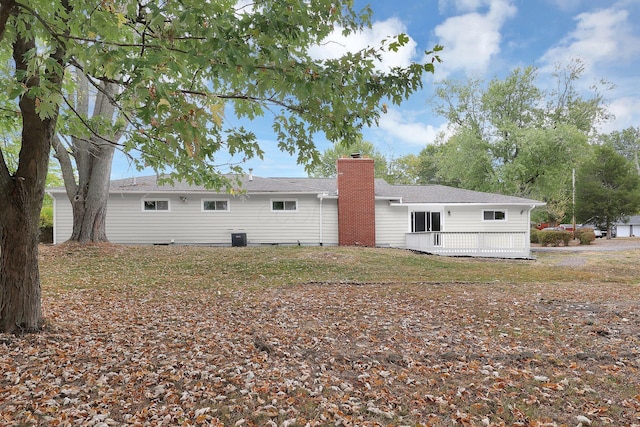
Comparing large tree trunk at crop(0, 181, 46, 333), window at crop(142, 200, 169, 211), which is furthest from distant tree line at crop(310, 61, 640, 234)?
large tree trunk at crop(0, 181, 46, 333)

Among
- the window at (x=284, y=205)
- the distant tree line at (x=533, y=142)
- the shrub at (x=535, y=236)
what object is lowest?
the shrub at (x=535, y=236)

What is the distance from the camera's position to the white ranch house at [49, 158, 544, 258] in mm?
16984

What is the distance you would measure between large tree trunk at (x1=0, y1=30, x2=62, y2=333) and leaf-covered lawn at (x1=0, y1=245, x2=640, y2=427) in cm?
36

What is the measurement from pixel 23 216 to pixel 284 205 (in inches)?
545

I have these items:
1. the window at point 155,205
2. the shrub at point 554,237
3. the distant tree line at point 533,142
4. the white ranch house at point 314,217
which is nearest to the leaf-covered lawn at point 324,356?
the white ranch house at point 314,217

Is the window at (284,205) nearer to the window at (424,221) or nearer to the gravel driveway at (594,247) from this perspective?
the window at (424,221)

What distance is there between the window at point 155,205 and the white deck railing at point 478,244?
1216cm

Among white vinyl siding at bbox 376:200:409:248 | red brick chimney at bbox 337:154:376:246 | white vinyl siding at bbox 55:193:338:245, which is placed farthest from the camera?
white vinyl siding at bbox 376:200:409:248

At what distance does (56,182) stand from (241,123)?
25476 millimetres

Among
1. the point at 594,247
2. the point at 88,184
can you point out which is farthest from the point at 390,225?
the point at 594,247

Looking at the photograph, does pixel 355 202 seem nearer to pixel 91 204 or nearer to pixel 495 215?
pixel 495 215

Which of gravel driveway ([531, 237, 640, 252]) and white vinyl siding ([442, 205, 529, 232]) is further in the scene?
gravel driveway ([531, 237, 640, 252])

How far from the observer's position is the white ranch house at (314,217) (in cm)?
1698

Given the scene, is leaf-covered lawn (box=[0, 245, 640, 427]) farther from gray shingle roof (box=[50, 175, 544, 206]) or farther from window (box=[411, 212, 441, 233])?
window (box=[411, 212, 441, 233])
